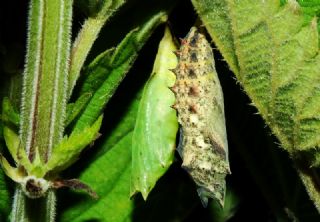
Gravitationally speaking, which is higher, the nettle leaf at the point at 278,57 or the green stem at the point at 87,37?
the green stem at the point at 87,37

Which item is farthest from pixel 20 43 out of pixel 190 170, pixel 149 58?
pixel 190 170

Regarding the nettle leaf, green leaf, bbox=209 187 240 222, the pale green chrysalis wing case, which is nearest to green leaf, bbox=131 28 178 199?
the pale green chrysalis wing case

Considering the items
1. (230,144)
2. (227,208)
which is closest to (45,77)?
→ (230,144)

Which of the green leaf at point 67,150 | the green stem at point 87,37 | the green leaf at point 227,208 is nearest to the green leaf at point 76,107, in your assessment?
the green stem at point 87,37

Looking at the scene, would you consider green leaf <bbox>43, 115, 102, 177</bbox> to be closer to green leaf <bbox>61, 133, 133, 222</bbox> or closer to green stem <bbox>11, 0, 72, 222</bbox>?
green stem <bbox>11, 0, 72, 222</bbox>

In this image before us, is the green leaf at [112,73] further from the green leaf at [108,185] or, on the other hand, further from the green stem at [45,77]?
the green leaf at [108,185]

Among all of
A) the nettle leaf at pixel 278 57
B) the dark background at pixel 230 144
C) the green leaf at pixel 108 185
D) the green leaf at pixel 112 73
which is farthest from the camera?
the green leaf at pixel 108 185

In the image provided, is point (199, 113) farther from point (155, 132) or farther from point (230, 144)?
point (230, 144)
